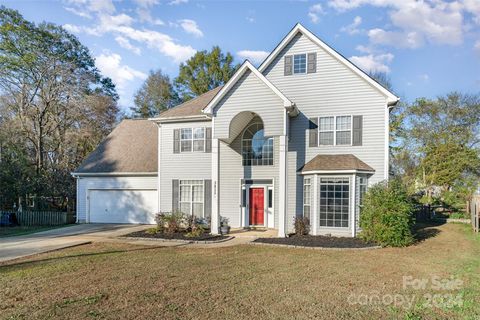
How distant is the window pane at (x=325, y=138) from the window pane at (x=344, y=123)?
1.63ft

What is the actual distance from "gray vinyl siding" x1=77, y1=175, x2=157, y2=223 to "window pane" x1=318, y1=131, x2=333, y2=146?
31.0 feet

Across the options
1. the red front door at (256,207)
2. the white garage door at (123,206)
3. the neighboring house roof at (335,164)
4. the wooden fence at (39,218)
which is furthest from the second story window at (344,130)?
the wooden fence at (39,218)

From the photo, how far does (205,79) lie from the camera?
3656 cm

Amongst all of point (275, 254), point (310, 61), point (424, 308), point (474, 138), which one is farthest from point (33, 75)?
point (474, 138)

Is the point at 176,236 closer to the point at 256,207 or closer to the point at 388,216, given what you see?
the point at 256,207

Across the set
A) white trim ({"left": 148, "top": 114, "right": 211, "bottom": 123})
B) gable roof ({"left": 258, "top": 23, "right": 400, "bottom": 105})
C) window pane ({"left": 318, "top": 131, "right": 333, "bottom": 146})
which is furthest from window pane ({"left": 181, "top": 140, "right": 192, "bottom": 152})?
window pane ({"left": 318, "top": 131, "right": 333, "bottom": 146})

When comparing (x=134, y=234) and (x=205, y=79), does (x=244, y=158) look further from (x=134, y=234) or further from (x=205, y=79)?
(x=205, y=79)

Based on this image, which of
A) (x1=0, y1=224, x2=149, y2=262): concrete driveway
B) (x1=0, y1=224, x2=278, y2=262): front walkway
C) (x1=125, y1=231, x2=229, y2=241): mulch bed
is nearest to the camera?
(x1=0, y1=224, x2=149, y2=262): concrete driveway

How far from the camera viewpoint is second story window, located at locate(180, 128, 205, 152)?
1655cm

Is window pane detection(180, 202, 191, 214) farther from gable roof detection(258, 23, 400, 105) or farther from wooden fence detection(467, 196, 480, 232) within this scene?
wooden fence detection(467, 196, 480, 232)

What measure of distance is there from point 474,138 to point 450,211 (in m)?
9.19

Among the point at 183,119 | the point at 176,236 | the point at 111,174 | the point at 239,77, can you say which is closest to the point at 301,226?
the point at 176,236

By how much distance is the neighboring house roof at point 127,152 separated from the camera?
60.3 feet

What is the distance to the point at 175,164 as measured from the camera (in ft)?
55.4
